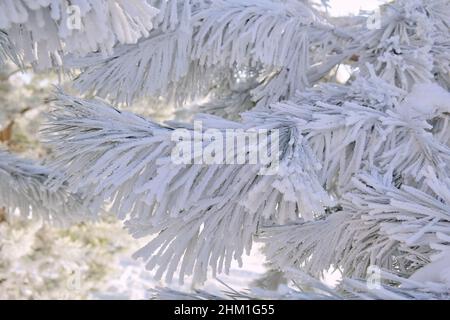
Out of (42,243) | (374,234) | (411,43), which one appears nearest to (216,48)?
(411,43)

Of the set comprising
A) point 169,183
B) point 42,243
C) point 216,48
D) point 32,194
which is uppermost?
point 216,48

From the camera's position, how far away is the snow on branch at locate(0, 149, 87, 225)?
3.90 feet

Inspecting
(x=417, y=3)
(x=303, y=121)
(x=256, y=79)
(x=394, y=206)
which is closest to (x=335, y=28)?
(x=417, y=3)

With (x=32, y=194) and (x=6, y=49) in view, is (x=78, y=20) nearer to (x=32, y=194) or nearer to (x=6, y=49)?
(x=6, y=49)

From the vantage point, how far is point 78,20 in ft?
1.52

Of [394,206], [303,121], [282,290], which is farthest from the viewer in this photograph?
[303,121]

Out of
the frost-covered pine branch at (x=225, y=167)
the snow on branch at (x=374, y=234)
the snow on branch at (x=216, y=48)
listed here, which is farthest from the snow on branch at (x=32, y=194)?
the snow on branch at (x=374, y=234)

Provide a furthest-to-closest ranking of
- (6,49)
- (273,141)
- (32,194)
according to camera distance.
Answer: (32,194)
(6,49)
(273,141)

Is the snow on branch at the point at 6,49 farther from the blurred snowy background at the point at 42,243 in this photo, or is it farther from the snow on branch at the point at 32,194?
the blurred snowy background at the point at 42,243

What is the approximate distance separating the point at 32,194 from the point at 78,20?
2.67 ft

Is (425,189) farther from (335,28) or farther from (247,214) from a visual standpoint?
(335,28)

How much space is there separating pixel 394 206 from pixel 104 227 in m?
2.77

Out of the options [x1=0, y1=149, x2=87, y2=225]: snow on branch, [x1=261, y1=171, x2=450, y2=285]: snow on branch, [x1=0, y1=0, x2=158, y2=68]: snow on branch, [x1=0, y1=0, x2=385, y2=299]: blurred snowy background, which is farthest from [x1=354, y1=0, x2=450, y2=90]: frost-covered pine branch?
[x1=0, y1=0, x2=385, y2=299]: blurred snowy background
